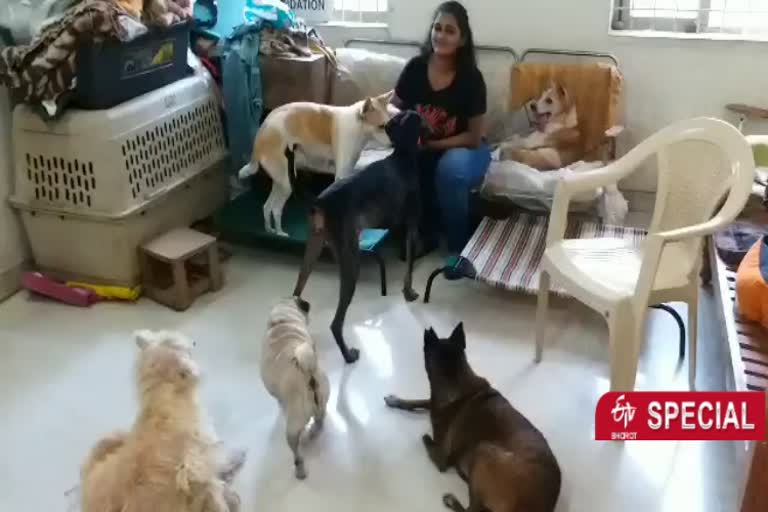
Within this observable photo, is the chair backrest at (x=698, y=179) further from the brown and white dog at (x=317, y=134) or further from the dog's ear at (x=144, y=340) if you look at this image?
the dog's ear at (x=144, y=340)

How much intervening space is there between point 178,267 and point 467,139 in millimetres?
1233

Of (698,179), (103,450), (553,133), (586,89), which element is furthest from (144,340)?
(586,89)

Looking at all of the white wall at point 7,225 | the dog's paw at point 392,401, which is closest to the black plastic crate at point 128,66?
the white wall at point 7,225

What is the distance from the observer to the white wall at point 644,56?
11.5ft

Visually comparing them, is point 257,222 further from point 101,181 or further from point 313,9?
point 313,9

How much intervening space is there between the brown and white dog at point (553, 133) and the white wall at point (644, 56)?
0.29 m

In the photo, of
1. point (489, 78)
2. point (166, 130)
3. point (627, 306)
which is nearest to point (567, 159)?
point (489, 78)

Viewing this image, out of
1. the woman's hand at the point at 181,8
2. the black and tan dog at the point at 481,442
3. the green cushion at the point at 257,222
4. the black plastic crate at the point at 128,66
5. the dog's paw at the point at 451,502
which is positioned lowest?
the dog's paw at the point at 451,502

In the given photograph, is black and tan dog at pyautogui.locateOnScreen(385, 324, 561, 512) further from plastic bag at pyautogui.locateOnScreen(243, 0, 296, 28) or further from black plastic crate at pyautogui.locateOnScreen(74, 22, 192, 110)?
plastic bag at pyautogui.locateOnScreen(243, 0, 296, 28)

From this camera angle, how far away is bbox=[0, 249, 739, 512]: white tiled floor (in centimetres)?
222

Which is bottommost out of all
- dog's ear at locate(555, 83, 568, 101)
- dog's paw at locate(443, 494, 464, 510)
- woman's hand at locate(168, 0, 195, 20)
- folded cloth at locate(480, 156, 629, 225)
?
dog's paw at locate(443, 494, 464, 510)

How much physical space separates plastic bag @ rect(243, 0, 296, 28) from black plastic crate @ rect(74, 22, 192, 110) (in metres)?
0.33

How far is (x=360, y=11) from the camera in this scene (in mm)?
4000

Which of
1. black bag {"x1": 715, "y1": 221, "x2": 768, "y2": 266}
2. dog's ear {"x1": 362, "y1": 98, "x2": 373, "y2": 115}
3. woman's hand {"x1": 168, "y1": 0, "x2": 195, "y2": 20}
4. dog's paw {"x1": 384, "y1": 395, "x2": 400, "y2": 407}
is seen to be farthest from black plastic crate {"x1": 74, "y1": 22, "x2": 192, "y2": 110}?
black bag {"x1": 715, "y1": 221, "x2": 768, "y2": 266}
